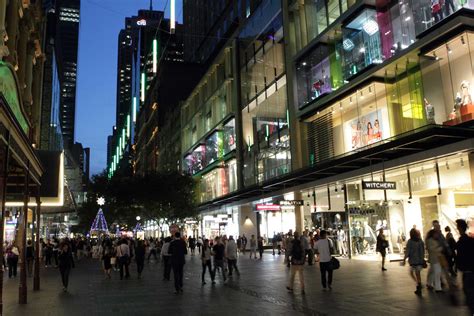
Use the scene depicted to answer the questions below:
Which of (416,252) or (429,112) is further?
(429,112)

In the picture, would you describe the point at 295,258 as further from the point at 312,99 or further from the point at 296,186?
the point at 312,99

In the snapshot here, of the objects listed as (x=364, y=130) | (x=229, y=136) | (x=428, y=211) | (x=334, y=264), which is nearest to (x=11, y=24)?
(x=334, y=264)

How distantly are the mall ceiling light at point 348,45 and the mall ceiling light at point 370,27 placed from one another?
1212 mm

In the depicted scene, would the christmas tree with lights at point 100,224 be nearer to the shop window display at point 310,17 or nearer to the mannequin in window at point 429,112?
the shop window display at point 310,17

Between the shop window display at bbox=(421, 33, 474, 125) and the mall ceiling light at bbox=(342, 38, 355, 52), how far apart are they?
5609 mm

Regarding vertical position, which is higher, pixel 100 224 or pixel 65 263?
pixel 100 224

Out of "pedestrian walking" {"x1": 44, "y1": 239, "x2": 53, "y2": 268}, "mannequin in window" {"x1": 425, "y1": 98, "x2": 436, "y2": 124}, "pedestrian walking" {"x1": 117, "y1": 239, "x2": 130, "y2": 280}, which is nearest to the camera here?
"pedestrian walking" {"x1": 117, "y1": 239, "x2": 130, "y2": 280}

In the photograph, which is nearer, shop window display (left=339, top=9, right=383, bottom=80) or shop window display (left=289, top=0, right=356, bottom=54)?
shop window display (left=339, top=9, right=383, bottom=80)

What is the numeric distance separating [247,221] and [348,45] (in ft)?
68.4

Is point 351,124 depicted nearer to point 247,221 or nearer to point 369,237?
point 369,237

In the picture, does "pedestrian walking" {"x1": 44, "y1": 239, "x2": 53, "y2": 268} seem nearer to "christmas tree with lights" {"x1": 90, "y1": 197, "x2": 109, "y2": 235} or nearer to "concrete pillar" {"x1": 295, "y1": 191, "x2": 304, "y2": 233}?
"concrete pillar" {"x1": 295, "y1": 191, "x2": 304, "y2": 233}

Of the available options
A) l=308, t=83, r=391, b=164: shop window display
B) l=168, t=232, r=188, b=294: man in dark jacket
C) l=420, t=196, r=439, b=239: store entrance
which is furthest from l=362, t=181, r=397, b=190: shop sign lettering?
l=168, t=232, r=188, b=294: man in dark jacket

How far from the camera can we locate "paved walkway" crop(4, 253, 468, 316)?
10.5 meters

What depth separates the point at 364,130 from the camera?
2594 centimetres
